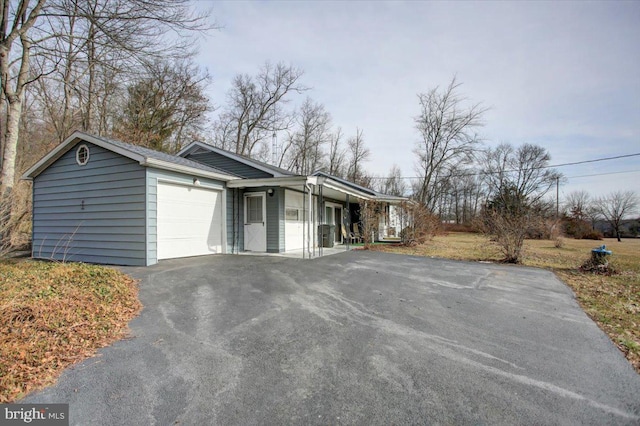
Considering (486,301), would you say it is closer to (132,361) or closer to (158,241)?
(132,361)

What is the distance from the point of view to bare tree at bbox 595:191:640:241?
3269cm

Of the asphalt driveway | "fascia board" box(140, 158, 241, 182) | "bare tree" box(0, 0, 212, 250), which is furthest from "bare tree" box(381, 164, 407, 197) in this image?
the asphalt driveway

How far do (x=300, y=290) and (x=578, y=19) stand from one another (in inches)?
466

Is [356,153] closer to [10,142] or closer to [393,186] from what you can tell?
[393,186]

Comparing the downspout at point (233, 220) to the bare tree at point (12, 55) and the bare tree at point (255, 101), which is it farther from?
the bare tree at point (255, 101)

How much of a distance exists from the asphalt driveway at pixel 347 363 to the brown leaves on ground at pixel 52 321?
199 mm

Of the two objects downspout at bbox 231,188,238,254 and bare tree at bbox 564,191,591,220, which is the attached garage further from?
bare tree at bbox 564,191,591,220

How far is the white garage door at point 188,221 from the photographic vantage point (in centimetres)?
790

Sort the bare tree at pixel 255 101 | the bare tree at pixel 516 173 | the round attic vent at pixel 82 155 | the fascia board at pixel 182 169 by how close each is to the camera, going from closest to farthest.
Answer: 1. the fascia board at pixel 182 169
2. the round attic vent at pixel 82 155
3. the bare tree at pixel 255 101
4. the bare tree at pixel 516 173

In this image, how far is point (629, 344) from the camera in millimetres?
3682

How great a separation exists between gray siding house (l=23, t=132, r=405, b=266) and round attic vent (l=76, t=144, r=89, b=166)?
0.03 meters

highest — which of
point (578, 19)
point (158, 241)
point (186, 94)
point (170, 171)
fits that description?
point (186, 94)

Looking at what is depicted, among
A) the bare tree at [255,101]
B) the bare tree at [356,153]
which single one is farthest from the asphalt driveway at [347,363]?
the bare tree at [356,153]

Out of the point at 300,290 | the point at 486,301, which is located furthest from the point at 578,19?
the point at 300,290
